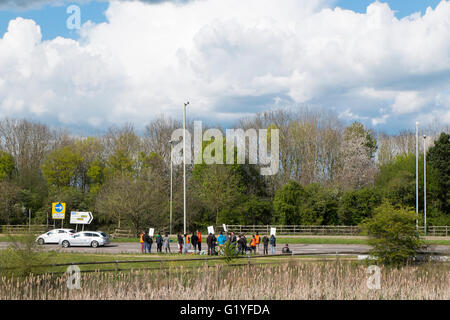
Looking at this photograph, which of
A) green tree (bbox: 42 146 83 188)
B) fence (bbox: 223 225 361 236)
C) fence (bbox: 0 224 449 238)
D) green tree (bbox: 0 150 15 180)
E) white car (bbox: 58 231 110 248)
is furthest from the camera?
green tree (bbox: 42 146 83 188)

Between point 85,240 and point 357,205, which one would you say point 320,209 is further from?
point 85,240

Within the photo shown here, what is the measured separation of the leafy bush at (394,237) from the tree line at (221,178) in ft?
106

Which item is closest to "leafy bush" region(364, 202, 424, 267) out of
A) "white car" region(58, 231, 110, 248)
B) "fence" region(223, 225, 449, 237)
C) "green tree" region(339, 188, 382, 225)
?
"white car" region(58, 231, 110, 248)

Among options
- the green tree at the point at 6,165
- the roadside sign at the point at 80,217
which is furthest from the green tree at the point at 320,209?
the green tree at the point at 6,165

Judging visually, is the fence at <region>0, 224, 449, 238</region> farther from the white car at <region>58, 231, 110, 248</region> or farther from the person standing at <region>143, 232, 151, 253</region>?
the person standing at <region>143, 232, 151, 253</region>

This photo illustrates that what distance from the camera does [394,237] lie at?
22625 mm

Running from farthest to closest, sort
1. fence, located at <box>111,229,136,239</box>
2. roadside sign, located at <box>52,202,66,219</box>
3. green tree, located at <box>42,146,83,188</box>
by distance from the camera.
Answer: green tree, located at <box>42,146,83,188</box>, fence, located at <box>111,229,136,239</box>, roadside sign, located at <box>52,202,66,219</box>

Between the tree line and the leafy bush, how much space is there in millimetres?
32282

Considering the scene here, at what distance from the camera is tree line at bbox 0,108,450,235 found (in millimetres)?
56938

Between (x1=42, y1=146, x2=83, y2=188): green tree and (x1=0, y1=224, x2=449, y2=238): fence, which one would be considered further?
(x1=42, y1=146, x2=83, y2=188): green tree

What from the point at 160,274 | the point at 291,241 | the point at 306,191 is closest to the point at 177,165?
the point at 306,191

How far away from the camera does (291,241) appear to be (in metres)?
48.2

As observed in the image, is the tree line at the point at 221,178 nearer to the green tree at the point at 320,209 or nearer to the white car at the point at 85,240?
the green tree at the point at 320,209
